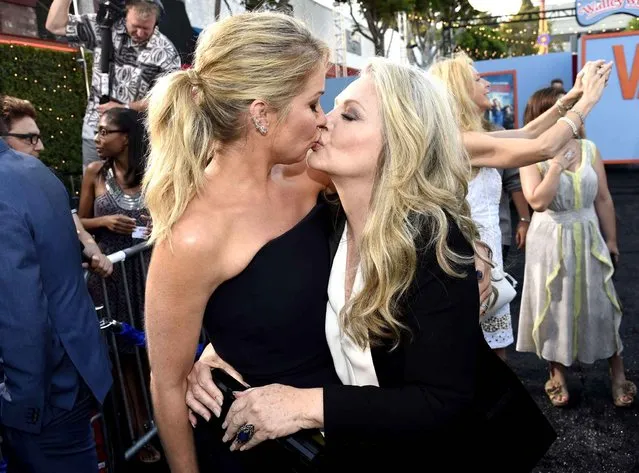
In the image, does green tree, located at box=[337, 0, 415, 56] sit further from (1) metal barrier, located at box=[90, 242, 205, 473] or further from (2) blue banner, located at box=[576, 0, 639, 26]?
(1) metal barrier, located at box=[90, 242, 205, 473]

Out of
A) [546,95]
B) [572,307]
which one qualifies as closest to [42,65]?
[546,95]

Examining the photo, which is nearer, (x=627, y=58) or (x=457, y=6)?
(x=627, y=58)

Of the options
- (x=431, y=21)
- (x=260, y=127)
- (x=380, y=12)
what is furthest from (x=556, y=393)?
(x=431, y=21)

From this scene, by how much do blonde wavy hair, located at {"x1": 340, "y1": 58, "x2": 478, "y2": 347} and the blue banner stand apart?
1185 cm

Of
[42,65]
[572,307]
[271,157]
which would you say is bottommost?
[572,307]

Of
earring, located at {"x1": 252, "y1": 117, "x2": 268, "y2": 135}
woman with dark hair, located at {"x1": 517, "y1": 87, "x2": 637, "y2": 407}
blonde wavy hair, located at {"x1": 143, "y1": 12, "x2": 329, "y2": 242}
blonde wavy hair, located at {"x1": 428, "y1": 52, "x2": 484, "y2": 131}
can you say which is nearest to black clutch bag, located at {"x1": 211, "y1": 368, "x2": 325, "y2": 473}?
blonde wavy hair, located at {"x1": 143, "y1": 12, "x2": 329, "y2": 242}

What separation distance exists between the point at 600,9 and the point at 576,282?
9.78 m

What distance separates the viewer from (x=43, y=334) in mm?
2127

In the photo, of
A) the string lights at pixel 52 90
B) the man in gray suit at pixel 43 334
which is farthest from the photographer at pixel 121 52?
the string lights at pixel 52 90

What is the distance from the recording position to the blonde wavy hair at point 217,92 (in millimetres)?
1763

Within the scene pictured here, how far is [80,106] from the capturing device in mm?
9539

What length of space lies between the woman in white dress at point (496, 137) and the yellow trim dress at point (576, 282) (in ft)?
1.82

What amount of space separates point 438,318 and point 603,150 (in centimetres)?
993

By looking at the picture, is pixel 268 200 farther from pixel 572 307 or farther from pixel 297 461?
pixel 572 307
